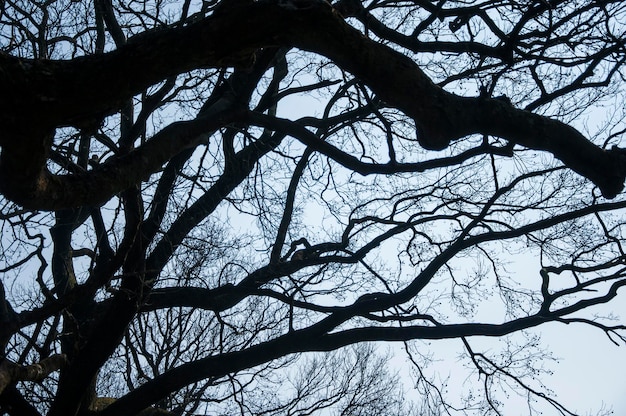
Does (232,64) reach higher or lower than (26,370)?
higher

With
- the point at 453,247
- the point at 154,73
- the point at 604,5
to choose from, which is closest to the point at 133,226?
the point at 154,73

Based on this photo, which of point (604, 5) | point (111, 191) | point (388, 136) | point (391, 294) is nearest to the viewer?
point (111, 191)

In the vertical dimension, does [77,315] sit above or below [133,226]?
above

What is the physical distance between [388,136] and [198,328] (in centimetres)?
602

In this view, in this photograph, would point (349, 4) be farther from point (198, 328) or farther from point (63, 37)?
point (198, 328)

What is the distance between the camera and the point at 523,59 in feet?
19.3

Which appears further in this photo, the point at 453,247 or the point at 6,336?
the point at 453,247

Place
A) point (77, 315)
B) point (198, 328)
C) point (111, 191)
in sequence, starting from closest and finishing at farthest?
1. point (111, 191)
2. point (77, 315)
3. point (198, 328)

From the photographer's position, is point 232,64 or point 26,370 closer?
point 232,64

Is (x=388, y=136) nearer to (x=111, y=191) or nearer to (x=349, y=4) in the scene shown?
(x=349, y=4)

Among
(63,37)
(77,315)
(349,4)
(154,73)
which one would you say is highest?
(63,37)

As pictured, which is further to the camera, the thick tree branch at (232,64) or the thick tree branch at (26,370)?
the thick tree branch at (26,370)

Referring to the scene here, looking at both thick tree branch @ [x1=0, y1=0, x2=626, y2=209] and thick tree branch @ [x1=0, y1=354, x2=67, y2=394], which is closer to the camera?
thick tree branch @ [x1=0, y1=0, x2=626, y2=209]

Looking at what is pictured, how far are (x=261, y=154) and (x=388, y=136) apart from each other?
241cm
